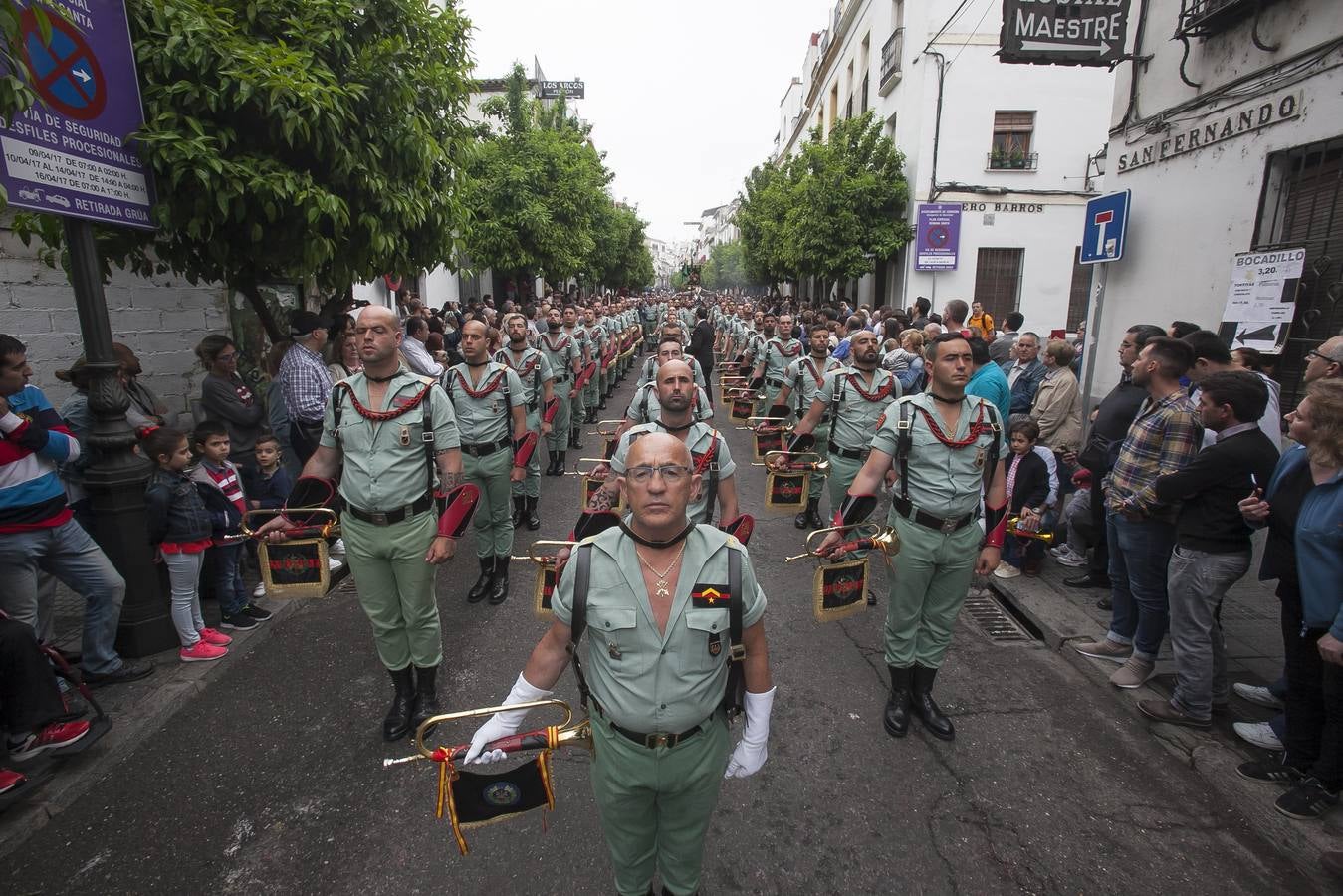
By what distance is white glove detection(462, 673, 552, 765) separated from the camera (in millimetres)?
2219

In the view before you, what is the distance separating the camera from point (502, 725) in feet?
7.54

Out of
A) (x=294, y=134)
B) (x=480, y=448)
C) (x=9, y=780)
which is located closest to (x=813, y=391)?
(x=480, y=448)

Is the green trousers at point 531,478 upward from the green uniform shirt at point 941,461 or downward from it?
downward

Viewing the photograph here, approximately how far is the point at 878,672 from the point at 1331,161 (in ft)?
19.6

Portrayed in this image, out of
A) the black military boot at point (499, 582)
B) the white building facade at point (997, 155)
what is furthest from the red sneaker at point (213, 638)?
the white building facade at point (997, 155)

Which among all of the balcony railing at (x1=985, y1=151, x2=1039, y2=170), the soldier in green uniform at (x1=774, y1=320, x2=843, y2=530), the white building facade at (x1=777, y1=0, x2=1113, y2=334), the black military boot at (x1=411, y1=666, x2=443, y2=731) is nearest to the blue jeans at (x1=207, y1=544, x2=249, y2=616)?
the black military boot at (x1=411, y1=666, x2=443, y2=731)

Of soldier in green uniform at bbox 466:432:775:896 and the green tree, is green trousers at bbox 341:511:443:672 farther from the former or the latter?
the green tree

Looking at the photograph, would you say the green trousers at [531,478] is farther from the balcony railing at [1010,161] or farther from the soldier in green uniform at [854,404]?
the balcony railing at [1010,161]

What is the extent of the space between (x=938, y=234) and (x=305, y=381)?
16584 millimetres

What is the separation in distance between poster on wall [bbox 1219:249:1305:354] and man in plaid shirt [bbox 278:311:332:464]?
8.42 m

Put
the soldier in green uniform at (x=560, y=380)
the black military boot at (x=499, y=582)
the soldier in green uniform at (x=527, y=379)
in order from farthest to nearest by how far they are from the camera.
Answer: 1. the soldier in green uniform at (x=560, y=380)
2. the soldier in green uniform at (x=527, y=379)
3. the black military boot at (x=499, y=582)

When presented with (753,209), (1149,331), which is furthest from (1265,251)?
(753,209)

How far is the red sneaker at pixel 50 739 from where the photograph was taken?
3559mm

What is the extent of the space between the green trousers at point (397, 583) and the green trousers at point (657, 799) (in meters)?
1.85
